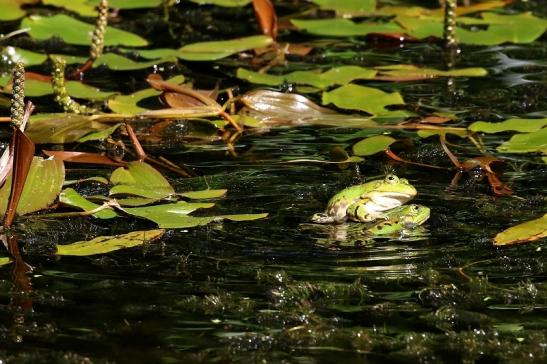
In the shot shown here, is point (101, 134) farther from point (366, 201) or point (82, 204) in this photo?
point (366, 201)

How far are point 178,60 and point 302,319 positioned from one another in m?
3.45

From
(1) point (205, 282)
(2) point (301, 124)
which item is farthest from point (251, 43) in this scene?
(1) point (205, 282)

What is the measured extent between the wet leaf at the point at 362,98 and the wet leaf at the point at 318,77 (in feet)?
0.59

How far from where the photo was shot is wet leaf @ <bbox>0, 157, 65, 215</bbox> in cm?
372

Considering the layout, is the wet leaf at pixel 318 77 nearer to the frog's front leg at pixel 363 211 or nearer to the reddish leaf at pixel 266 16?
the reddish leaf at pixel 266 16

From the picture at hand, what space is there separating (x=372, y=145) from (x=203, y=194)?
0.88 meters

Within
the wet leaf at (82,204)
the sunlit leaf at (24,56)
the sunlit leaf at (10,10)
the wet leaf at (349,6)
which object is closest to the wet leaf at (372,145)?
the wet leaf at (82,204)

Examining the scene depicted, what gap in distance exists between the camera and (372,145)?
4.54 metres

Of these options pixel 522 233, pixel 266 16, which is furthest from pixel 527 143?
pixel 266 16

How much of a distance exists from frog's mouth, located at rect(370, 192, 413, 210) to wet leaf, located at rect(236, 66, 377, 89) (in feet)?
5.36

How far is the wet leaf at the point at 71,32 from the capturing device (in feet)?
20.1

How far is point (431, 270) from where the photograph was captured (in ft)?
10.5

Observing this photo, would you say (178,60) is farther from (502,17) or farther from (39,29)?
(502,17)

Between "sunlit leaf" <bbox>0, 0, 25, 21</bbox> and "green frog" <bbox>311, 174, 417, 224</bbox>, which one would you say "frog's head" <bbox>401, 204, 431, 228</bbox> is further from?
"sunlit leaf" <bbox>0, 0, 25, 21</bbox>
